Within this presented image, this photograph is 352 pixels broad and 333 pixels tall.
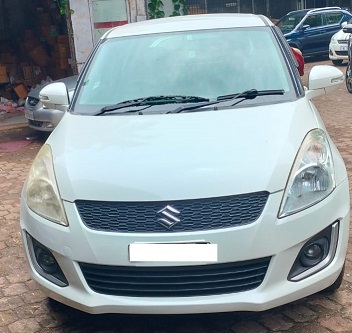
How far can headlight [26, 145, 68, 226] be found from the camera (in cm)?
329

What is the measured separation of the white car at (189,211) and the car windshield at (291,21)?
16.1 meters

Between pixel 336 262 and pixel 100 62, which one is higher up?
pixel 100 62

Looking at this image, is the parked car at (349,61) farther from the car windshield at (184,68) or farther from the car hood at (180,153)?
the car hood at (180,153)

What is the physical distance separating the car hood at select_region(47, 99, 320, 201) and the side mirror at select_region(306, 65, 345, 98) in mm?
447

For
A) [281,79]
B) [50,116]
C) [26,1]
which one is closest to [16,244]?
[281,79]

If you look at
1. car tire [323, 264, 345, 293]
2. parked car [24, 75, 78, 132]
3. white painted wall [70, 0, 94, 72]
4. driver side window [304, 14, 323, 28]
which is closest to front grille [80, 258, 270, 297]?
car tire [323, 264, 345, 293]

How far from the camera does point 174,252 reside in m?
3.03

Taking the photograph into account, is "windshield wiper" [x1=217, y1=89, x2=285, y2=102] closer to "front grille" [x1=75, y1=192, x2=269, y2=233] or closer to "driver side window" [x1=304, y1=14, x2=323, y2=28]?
"front grille" [x1=75, y1=192, x2=269, y2=233]

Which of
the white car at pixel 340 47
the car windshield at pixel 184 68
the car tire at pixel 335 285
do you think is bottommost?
the white car at pixel 340 47

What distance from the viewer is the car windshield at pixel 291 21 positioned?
1925 cm

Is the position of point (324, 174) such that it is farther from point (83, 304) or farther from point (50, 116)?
point (50, 116)

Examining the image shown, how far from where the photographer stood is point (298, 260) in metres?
3.18

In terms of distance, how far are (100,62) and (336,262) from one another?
2.30 meters

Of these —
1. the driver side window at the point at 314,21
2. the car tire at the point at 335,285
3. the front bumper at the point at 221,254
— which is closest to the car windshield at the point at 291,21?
the driver side window at the point at 314,21
